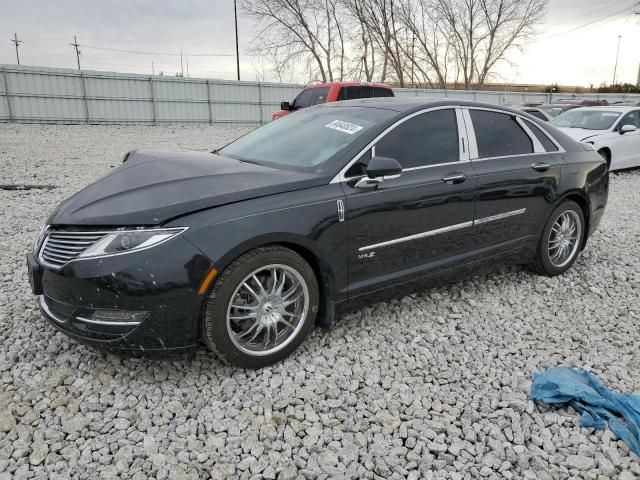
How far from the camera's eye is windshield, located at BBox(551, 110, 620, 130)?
10.9 metres

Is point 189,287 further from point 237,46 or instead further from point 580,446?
point 237,46

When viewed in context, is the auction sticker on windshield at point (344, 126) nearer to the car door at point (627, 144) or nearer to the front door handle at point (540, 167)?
the front door handle at point (540, 167)

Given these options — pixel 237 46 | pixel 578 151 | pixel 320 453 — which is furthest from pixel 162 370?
pixel 237 46

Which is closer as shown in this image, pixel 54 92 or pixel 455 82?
pixel 54 92

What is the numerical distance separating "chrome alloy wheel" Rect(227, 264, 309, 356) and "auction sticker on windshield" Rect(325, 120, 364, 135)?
1116 millimetres

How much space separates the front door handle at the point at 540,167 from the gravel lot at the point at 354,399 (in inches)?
40.7

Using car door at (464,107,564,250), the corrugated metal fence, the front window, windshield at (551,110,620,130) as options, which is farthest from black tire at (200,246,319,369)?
the corrugated metal fence

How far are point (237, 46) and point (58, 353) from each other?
36.2 m

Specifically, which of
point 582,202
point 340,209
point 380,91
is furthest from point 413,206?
point 380,91

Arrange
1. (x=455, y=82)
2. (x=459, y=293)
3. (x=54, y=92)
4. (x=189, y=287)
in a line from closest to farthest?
1. (x=189, y=287)
2. (x=459, y=293)
3. (x=54, y=92)
4. (x=455, y=82)

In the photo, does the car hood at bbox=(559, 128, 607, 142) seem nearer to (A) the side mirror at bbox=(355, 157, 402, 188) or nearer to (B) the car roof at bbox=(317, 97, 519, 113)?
(B) the car roof at bbox=(317, 97, 519, 113)

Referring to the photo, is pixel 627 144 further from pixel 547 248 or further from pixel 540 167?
pixel 540 167

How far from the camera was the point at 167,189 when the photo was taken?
9.18 feet

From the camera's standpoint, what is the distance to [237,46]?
35.8 m
